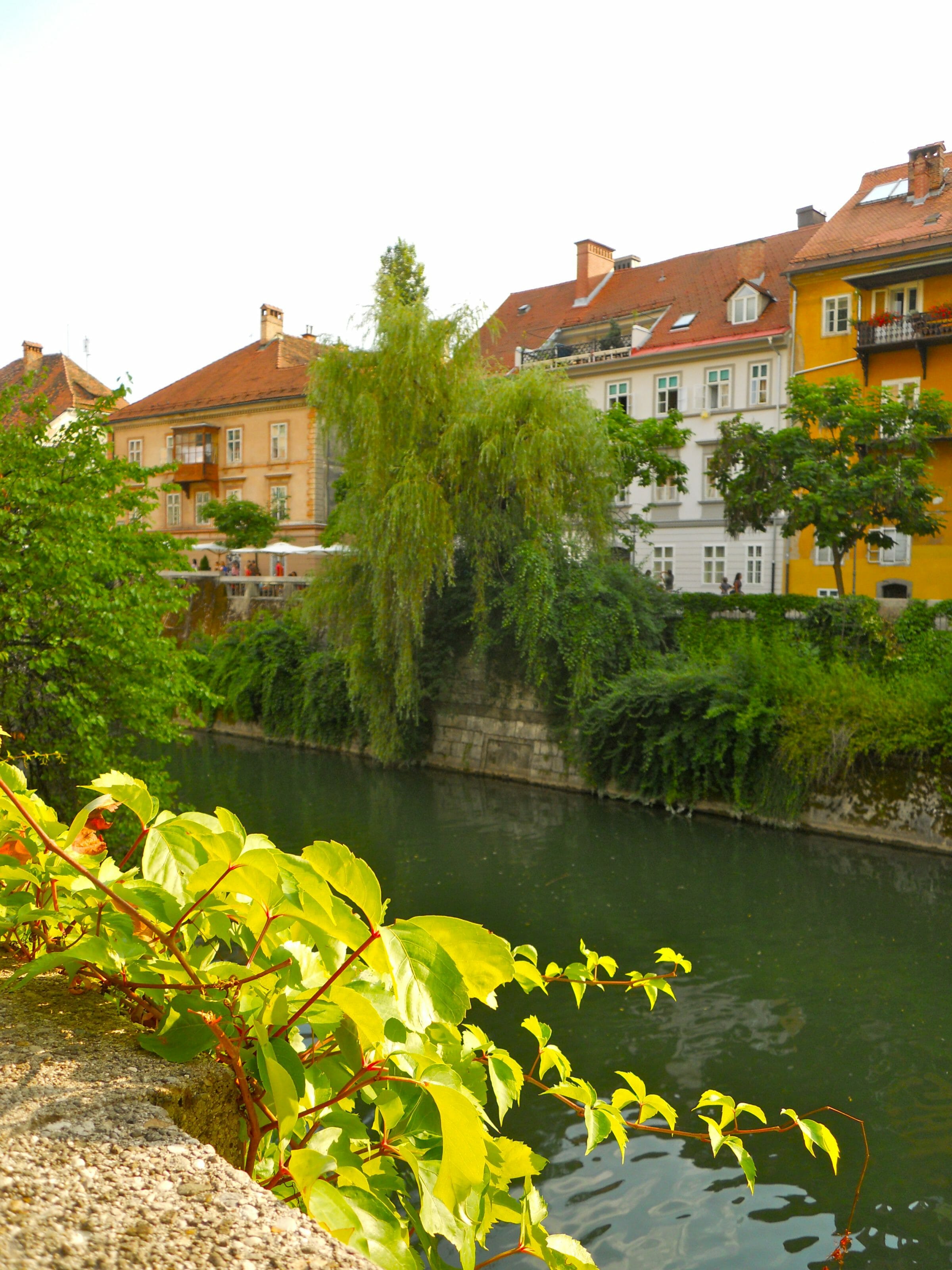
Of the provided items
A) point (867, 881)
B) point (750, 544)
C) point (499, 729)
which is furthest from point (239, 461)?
point (867, 881)

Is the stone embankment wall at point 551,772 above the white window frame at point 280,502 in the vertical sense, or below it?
below

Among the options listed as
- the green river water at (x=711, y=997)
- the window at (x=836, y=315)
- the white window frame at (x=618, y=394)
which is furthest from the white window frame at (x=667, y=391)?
the green river water at (x=711, y=997)

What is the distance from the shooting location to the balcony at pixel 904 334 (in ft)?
84.0

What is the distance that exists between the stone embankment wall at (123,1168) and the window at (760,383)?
31.8 metres

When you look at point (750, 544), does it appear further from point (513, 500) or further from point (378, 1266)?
point (378, 1266)

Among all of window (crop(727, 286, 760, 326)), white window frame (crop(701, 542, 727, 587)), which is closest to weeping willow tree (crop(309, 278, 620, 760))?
white window frame (crop(701, 542, 727, 587))

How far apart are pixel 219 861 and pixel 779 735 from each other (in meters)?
16.7

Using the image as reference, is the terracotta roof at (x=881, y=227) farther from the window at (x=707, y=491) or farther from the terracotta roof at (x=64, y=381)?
the terracotta roof at (x=64, y=381)

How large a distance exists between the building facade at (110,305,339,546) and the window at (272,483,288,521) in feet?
0.12

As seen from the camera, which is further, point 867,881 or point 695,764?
point 695,764

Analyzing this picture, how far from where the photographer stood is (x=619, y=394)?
34.0m

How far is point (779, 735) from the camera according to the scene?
1706 cm

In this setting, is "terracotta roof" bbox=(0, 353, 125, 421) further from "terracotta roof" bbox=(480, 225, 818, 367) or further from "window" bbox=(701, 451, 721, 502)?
"window" bbox=(701, 451, 721, 502)

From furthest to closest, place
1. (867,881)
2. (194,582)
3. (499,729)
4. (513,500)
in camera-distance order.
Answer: (194,582)
(499,729)
(513,500)
(867,881)
